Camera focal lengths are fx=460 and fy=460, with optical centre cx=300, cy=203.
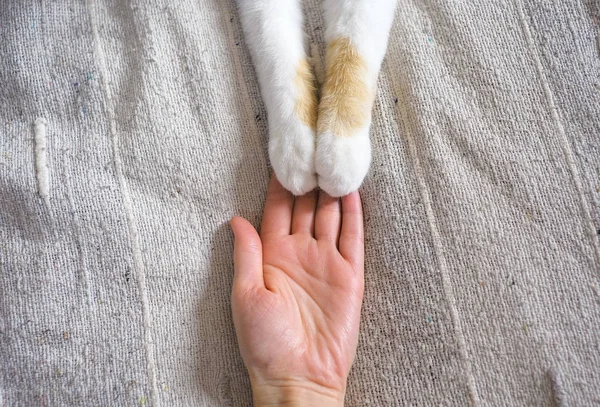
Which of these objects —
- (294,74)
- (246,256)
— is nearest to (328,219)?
(246,256)

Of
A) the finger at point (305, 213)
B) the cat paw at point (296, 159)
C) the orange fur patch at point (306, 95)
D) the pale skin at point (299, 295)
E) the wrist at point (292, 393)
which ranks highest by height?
the orange fur patch at point (306, 95)

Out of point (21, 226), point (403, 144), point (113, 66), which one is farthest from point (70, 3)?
point (403, 144)

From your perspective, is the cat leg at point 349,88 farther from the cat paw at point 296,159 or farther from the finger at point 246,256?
the finger at point 246,256

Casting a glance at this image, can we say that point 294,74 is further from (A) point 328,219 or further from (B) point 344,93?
(A) point 328,219

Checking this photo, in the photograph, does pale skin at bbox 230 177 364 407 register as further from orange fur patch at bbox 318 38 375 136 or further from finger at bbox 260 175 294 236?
orange fur patch at bbox 318 38 375 136

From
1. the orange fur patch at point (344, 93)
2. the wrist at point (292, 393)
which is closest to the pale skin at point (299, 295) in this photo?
the wrist at point (292, 393)

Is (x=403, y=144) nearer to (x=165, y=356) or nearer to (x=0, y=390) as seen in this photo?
(x=165, y=356)
